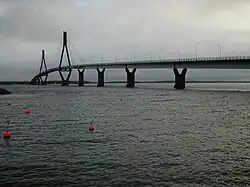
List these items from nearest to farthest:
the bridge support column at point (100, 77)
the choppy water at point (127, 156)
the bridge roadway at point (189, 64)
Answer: the choppy water at point (127, 156)
the bridge roadway at point (189, 64)
the bridge support column at point (100, 77)

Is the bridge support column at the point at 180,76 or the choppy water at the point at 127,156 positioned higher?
the bridge support column at the point at 180,76

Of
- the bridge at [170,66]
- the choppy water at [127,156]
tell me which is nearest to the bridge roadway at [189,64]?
the bridge at [170,66]

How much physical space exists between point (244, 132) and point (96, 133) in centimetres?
990

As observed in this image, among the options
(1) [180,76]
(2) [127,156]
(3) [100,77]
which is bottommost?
(2) [127,156]

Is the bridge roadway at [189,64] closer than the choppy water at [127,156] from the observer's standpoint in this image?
No

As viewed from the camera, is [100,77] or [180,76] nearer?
[180,76]

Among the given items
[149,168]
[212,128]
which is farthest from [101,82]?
[149,168]

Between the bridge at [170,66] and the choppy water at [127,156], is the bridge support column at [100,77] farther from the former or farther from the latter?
the choppy water at [127,156]

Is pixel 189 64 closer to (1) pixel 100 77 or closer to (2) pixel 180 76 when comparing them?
(2) pixel 180 76

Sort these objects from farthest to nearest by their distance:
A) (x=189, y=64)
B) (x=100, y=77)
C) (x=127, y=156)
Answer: (x=100, y=77) < (x=189, y=64) < (x=127, y=156)

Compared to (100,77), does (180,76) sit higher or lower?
lower

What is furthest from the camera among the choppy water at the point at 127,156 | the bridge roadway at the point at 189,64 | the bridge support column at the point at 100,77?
the bridge support column at the point at 100,77

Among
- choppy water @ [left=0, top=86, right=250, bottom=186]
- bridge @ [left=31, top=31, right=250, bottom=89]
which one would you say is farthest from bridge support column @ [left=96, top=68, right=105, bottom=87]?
choppy water @ [left=0, top=86, right=250, bottom=186]

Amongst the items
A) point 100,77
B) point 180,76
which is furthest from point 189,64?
point 100,77
